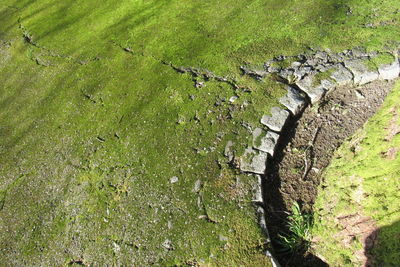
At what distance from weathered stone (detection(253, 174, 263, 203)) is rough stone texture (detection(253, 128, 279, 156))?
0.31 metres

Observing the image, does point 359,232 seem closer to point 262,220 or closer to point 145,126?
point 262,220

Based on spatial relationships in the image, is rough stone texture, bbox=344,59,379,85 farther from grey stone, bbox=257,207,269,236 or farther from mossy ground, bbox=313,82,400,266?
grey stone, bbox=257,207,269,236

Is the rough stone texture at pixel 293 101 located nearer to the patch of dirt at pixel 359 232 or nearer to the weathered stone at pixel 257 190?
the weathered stone at pixel 257 190

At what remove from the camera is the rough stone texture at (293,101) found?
310 cm

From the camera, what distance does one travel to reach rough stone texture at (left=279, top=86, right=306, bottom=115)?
3.10 meters

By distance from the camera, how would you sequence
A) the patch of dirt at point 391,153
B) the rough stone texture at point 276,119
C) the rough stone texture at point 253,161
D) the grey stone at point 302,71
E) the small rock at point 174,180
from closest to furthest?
the patch of dirt at point 391,153 → the rough stone texture at point 253,161 → the small rock at point 174,180 → the rough stone texture at point 276,119 → the grey stone at point 302,71

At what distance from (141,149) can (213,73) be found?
129 centimetres

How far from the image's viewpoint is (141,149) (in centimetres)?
321

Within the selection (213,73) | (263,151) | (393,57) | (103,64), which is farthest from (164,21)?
(393,57)

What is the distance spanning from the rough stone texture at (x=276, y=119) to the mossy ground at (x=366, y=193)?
0.64m

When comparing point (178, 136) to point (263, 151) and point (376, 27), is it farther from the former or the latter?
point (376, 27)

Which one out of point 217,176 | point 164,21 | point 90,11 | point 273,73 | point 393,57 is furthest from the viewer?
point 90,11

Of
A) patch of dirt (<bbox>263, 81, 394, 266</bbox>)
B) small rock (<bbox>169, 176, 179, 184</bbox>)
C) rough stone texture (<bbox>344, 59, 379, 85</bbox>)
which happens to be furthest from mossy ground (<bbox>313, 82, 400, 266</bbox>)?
small rock (<bbox>169, 176, 179, 184</bbox>)

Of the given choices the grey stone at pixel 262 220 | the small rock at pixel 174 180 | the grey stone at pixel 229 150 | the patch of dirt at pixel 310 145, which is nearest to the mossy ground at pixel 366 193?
the patch of dirt at pixel 310 145
